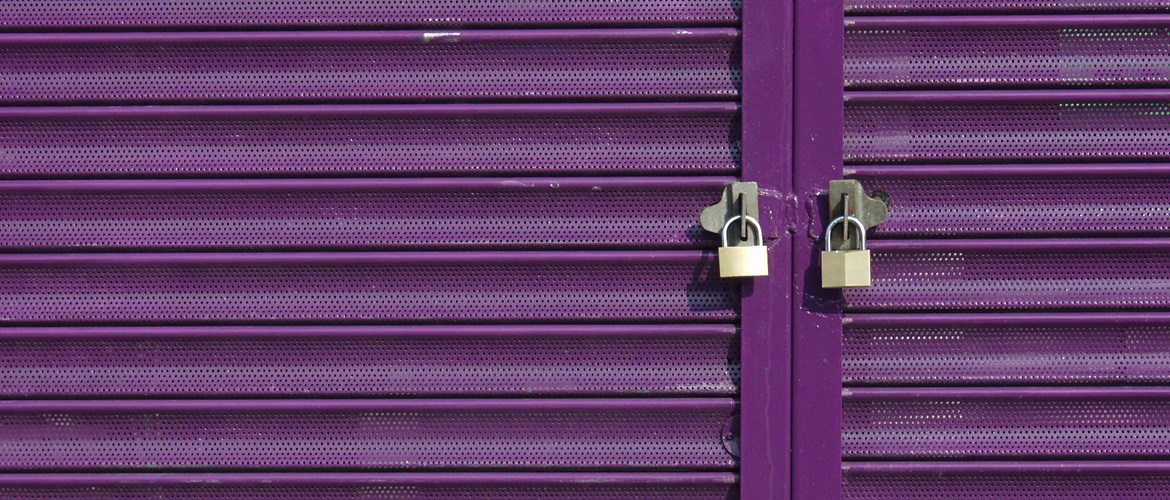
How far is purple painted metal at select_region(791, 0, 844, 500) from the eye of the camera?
105 inches

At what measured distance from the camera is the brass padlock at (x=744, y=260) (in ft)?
8.40

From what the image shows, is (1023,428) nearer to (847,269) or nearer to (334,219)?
(847,269)

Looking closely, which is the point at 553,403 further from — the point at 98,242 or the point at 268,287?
the point at 98,242

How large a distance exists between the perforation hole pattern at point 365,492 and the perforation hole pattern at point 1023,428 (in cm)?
66

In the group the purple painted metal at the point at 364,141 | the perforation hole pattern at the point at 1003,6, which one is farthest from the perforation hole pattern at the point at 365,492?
the perforation hole pattern at the point at 1003,6

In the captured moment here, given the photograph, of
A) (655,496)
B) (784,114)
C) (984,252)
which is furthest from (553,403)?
(984,252)

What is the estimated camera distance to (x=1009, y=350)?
271cm

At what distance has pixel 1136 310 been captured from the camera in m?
2.72

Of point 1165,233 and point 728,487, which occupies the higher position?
point 1165,233

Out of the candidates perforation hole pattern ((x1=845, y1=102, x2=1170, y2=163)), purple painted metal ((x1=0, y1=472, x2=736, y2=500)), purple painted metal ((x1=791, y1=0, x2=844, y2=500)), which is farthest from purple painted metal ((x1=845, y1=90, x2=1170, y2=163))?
purple painted metal ((x1=0, y1=472, x2=736, y2=500))

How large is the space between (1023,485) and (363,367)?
2174 mm

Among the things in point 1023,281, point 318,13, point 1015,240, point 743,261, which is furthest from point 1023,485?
point 318,13

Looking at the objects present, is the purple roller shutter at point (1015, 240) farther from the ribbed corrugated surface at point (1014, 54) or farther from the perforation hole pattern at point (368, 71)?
the perforation hole pattern at point (368, 71)

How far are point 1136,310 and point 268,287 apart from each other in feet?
9.23
